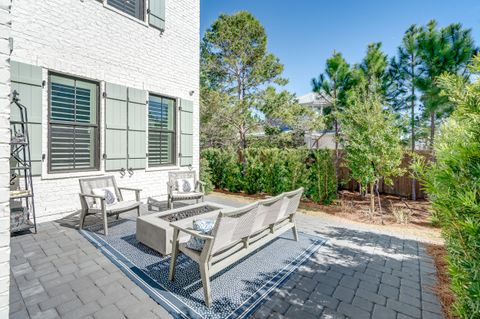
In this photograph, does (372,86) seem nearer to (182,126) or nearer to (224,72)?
(182,126)

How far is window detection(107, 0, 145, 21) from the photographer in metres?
5.77

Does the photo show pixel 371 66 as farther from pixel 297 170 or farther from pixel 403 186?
pixel 403 186

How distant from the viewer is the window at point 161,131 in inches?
252

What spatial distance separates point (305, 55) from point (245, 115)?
147 inches

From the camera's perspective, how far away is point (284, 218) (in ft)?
12.0

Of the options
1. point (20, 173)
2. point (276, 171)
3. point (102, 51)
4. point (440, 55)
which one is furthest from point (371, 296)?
point (440, 55)

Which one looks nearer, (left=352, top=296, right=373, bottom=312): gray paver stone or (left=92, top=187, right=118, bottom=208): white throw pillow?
(left=352, top=296, right=373, bottom=312): gray paver stone

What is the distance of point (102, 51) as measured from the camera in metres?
5.24

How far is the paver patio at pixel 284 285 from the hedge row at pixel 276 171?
3122 millimetres

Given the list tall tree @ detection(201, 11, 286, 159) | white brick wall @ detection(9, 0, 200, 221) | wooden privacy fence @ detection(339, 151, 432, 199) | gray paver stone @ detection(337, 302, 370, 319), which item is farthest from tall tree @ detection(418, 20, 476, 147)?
white brick wall @ detection(9, 0, 200, 221)

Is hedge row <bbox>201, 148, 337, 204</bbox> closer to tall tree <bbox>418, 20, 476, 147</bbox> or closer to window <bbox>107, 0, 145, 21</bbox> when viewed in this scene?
tall tree <bbox>418, 20, 476, 147</bbox>

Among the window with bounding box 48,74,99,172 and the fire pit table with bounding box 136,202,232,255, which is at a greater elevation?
the window with bounding box 48,74,99,172

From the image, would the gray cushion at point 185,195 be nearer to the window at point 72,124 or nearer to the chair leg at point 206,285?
the window at point 72,124

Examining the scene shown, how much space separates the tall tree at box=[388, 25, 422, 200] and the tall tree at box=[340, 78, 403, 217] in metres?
2.97
